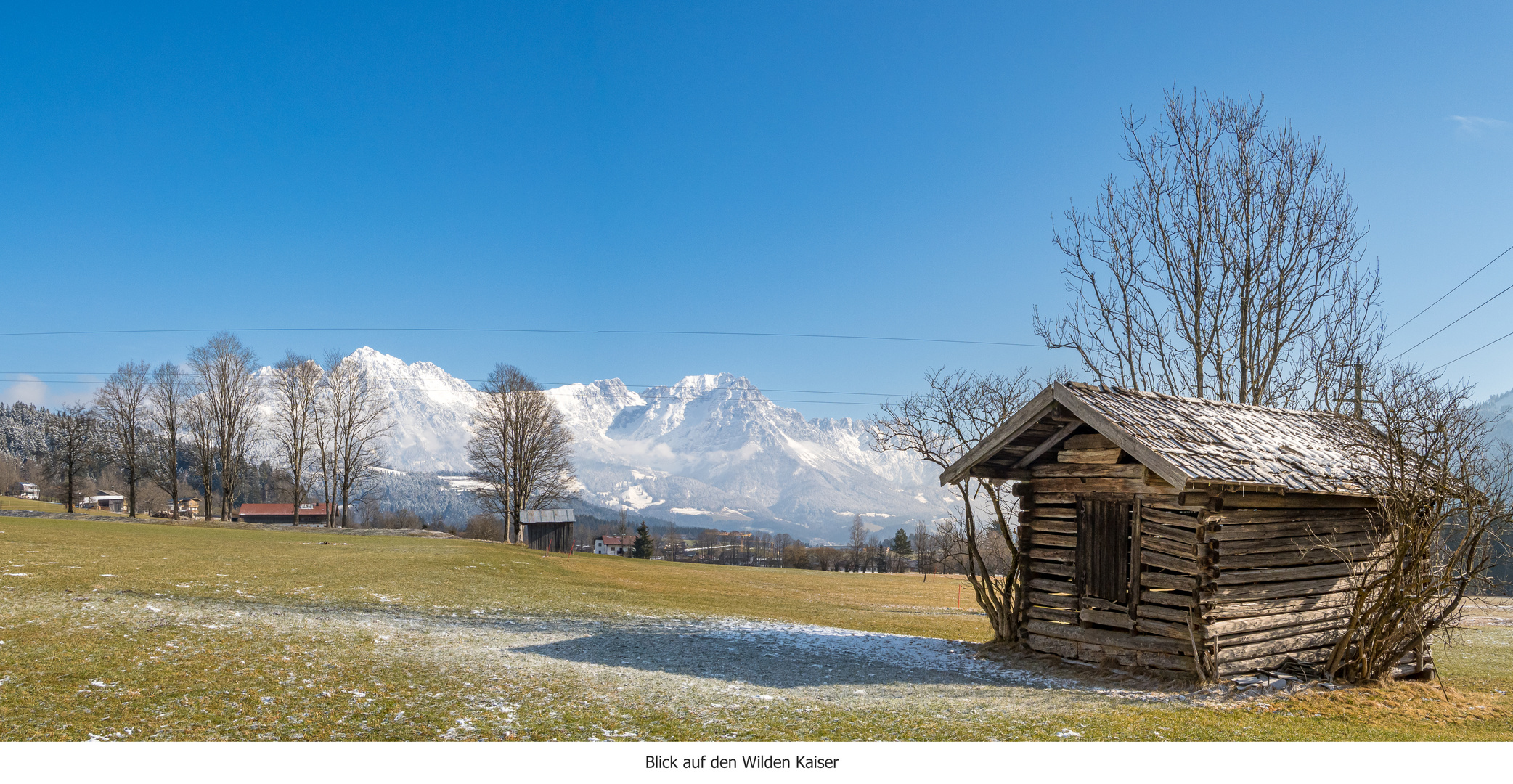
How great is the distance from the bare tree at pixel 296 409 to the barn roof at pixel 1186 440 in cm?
6165

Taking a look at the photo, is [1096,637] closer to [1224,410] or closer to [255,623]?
[1224,410]

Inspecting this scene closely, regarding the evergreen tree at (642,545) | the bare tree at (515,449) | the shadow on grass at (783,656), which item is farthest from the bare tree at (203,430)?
the shadow on grass at (783,656)

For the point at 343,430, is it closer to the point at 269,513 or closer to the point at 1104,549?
the point at 1104,549

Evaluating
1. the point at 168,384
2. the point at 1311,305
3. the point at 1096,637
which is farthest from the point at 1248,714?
the point at 168,384

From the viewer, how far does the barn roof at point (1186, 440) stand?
43.4ft

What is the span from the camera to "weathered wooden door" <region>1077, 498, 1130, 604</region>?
571 inches

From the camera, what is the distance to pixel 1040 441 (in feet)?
53.2

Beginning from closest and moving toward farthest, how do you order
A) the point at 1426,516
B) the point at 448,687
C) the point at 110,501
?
1. the point at 448,687
2. the point at 1426,516
3. the point at 110,501

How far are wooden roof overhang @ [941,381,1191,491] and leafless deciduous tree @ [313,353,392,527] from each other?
192 feet

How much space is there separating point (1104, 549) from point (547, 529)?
2143 inches

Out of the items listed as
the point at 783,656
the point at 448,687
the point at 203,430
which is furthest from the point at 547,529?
the point at 448,687

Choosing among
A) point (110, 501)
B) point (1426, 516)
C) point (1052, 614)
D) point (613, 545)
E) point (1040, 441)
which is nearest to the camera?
point (1426, 516)

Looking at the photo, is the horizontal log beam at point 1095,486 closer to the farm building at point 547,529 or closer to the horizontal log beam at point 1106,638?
the horizontal log beam at point 1106,638

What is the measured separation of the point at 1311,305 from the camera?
Result: 2491cm
